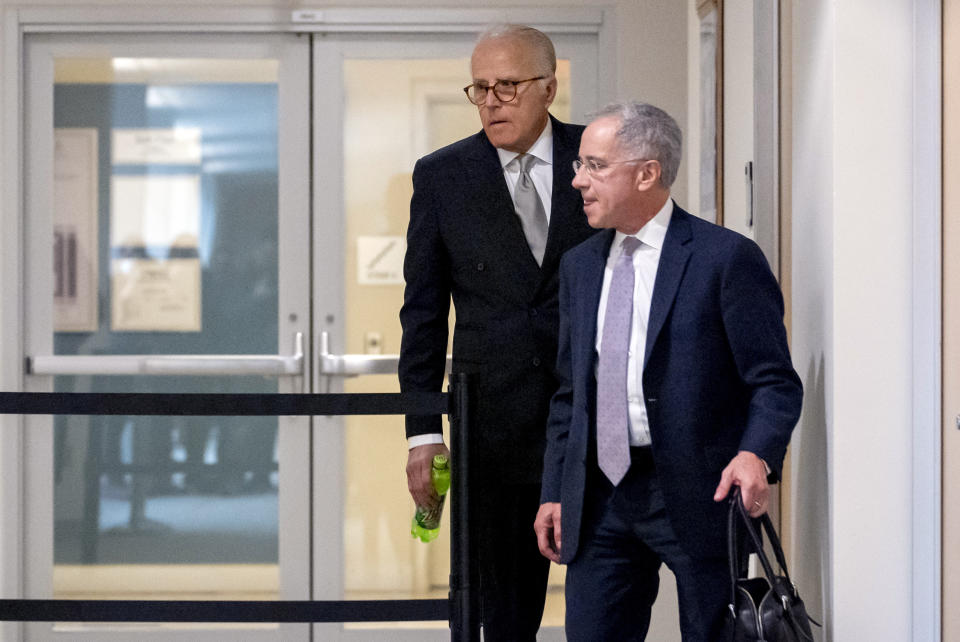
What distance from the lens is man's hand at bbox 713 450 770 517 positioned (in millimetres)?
→ 1740

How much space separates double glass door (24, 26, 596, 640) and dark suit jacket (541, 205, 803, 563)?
7.02ft

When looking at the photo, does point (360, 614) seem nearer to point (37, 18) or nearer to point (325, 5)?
point (325, 5)

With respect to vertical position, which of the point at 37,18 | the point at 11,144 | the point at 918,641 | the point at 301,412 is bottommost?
the point at 918,641

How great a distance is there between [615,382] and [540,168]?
59 centimetres

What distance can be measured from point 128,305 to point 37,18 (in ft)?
3.46

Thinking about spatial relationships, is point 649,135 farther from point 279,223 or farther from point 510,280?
point 279,223

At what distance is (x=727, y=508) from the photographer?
6.09 feet

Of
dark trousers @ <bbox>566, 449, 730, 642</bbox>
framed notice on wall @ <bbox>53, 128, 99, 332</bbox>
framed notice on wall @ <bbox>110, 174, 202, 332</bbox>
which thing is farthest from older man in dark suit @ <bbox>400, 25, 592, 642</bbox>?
framed notice on wall @ <bbox>53, 128, 99, 332</bbox>

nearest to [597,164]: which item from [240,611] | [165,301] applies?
[240,611]

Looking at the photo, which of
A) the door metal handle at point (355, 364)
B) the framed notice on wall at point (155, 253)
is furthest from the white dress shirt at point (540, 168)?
the framed notice on wall at point (155, 253)

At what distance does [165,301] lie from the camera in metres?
4.05

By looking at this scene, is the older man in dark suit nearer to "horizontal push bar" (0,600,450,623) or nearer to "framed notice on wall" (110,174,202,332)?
"horizontal push bar" (0,600,450,623)

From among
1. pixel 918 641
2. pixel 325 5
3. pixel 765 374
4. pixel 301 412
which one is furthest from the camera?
pixel 325 5

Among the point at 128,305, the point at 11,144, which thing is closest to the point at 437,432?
the point at 128,305
